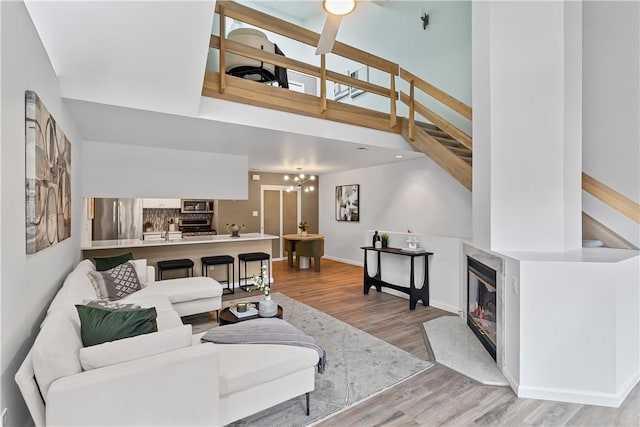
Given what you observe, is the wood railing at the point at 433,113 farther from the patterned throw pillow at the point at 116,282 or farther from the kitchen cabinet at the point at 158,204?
the kitchen cabinet at the point at 158,204

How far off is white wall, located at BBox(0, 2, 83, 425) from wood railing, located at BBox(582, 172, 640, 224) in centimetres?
473

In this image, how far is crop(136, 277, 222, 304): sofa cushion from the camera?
141 inches

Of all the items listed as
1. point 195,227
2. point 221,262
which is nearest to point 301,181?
point 195,227

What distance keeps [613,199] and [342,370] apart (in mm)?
3204

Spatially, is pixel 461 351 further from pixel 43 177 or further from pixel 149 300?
pixel 43 177

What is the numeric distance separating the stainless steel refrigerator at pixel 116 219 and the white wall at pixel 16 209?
469cm

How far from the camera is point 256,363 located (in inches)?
77.0

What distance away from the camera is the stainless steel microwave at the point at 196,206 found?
7.94 metres

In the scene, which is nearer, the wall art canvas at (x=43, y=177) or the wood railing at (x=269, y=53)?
the wall art canvas at (x=43, y=177)

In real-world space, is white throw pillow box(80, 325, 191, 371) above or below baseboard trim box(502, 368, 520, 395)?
above

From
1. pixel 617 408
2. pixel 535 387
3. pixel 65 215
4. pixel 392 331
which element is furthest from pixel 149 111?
pixel 617 408

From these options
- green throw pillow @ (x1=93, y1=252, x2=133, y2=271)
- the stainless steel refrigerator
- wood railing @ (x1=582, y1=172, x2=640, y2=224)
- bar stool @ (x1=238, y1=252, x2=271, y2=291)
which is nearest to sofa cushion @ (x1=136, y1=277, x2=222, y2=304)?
green throw pillow @ (x1=93, y1=252, x2=133, y2=271)

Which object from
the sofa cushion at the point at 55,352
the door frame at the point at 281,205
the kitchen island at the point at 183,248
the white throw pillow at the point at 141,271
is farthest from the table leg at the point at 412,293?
the door frame at the point at 281,205

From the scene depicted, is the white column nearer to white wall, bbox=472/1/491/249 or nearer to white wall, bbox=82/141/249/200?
white wall, bbox=472/1/491/249
